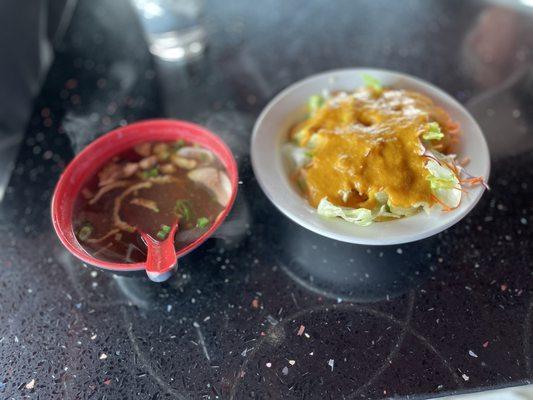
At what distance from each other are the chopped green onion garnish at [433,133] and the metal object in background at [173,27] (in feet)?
3.49

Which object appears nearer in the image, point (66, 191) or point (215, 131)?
point (66, 191)

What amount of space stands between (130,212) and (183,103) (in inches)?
25.8

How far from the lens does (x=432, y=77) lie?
1842 millimetres

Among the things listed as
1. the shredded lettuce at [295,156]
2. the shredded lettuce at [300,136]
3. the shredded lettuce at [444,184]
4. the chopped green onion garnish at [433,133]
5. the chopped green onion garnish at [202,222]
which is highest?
the chopped green onion garnish at [433,133]

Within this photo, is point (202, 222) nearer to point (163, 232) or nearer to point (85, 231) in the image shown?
point (163, 232)

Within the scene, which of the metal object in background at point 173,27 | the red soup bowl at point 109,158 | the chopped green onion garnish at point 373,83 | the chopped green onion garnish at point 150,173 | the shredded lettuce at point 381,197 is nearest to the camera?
the red soup bowl at point 109,158

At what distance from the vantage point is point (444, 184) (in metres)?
1.21

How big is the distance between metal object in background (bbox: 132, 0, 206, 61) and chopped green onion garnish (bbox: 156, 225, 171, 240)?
95 centimetres

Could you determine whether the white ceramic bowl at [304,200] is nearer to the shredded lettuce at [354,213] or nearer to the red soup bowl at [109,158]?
the shredded lettuce at [354,213]

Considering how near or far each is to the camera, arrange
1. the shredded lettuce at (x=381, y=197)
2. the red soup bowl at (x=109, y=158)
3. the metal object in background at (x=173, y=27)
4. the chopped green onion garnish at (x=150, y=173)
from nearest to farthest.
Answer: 1. the red soup bowl at (x=109, y=158)
2. the shredded lettuce at (x=381, y=197)
3. the chopped green onion garnish at (x=150, y=173)
4. the metal object in background at (x=173, y=27)

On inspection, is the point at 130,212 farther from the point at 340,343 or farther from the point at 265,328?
the point at 340,343

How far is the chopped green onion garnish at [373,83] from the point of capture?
4.94 ft

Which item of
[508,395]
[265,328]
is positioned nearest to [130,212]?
[265,328]

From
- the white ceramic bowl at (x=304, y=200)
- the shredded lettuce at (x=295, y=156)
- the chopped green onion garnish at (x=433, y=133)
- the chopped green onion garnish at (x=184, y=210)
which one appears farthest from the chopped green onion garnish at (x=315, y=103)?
the chopped green onion garnish at (x=184, y=210)
